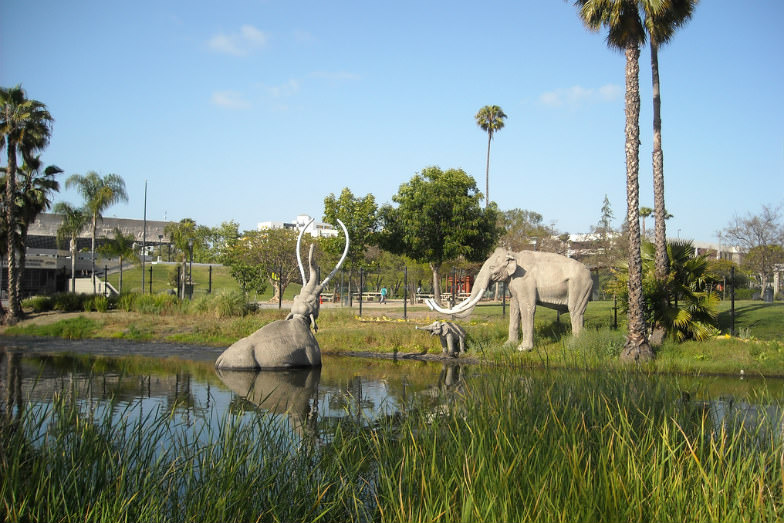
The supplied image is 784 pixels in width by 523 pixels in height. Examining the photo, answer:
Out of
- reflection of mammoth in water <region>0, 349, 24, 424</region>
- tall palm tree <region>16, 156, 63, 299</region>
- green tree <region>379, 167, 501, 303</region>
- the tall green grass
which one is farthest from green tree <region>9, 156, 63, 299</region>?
the tall green grass

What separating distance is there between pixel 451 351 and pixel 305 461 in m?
12.2

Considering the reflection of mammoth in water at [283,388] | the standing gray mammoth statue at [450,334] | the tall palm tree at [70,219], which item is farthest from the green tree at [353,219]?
the reflection of mammoth in water at [283,388]

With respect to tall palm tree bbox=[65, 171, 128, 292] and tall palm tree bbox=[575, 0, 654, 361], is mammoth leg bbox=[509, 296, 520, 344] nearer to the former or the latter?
tall palm tree bbox=[575, 0, 654, 361]

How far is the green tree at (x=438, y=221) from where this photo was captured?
122 feet

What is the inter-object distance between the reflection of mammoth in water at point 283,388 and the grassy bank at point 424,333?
341 centimetres

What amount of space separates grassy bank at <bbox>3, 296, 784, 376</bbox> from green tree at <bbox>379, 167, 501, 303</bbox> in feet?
32.4

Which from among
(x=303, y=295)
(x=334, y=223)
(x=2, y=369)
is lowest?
(x=2, y=369)

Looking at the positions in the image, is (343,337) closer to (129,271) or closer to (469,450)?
(469,450)

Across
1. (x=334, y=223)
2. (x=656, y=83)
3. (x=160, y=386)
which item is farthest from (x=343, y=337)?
(x=334, y=223)

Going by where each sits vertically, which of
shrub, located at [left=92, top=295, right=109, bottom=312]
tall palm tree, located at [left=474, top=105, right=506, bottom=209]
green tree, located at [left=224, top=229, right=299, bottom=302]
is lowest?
shrub, located at [left=92, top=295, right=109, bottom=312]

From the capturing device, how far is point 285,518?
15.3ft

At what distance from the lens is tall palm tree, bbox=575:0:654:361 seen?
15.4 meters

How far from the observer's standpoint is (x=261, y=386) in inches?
481

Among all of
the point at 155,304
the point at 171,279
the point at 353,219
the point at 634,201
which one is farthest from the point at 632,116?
the point at 171,279
